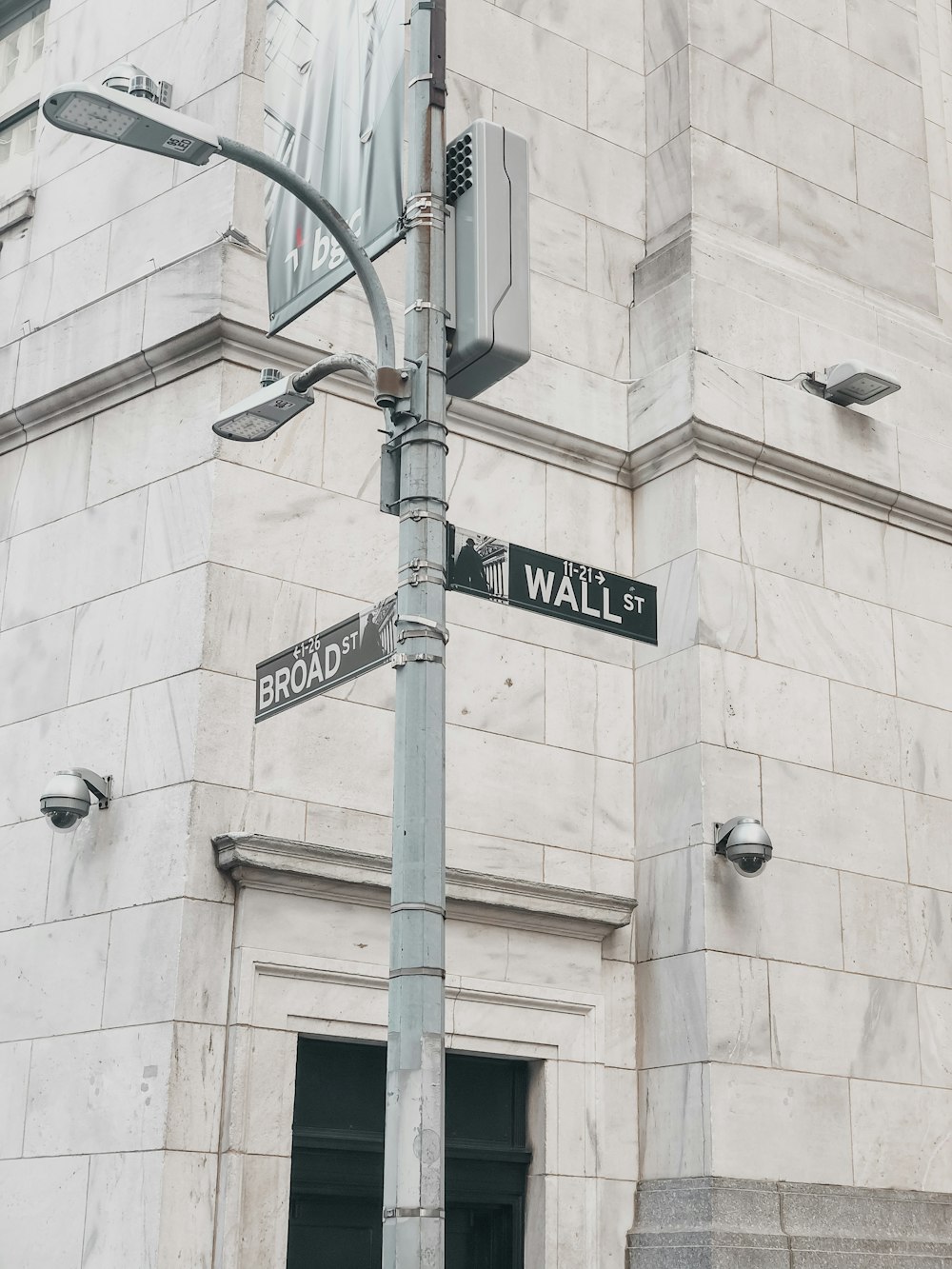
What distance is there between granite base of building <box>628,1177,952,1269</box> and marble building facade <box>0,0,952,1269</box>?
3cm

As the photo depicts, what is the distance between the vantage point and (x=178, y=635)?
34.7ft

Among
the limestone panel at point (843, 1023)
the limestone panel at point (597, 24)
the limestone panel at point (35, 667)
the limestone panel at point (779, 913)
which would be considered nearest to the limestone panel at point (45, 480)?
the limestone panel at point (35, 667)

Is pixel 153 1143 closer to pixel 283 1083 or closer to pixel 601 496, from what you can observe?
pixel 283 1083

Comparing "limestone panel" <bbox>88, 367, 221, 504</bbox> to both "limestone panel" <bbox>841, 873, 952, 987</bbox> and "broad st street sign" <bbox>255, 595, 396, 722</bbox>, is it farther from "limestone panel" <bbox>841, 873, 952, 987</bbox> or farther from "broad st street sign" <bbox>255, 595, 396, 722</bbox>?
"limestone panel" <bbox>841, 873, 952, 987</bbox>

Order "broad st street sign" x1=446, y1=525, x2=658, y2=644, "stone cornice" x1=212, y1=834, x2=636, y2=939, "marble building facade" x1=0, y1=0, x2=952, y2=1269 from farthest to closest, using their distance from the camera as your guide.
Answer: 1. "marble building facade" x1=0, y1=0, x2=952, y2=1269
2. "stone cornice" x1=212, y1=834, x2=636, y2=939
3. "broad st street sign" x1=446, y1=525, x2=658, y2=644

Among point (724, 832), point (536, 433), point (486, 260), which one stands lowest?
point (724, 832)

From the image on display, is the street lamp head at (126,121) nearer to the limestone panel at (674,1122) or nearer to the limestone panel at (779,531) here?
the limestone panel at (779,531)

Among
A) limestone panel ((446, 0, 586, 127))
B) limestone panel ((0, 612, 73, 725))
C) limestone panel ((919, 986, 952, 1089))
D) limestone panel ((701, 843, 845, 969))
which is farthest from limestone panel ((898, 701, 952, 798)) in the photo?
limestone panel ((0, 612, 73, 725))

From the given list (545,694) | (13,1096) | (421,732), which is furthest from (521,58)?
(13,1096)

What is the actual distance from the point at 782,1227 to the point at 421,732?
18.9ft

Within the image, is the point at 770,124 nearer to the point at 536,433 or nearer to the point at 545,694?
the point at 536,433

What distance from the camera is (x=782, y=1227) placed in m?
10.8

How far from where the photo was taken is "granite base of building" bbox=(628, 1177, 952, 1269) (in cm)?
1051

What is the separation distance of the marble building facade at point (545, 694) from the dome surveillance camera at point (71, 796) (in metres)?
0.17
